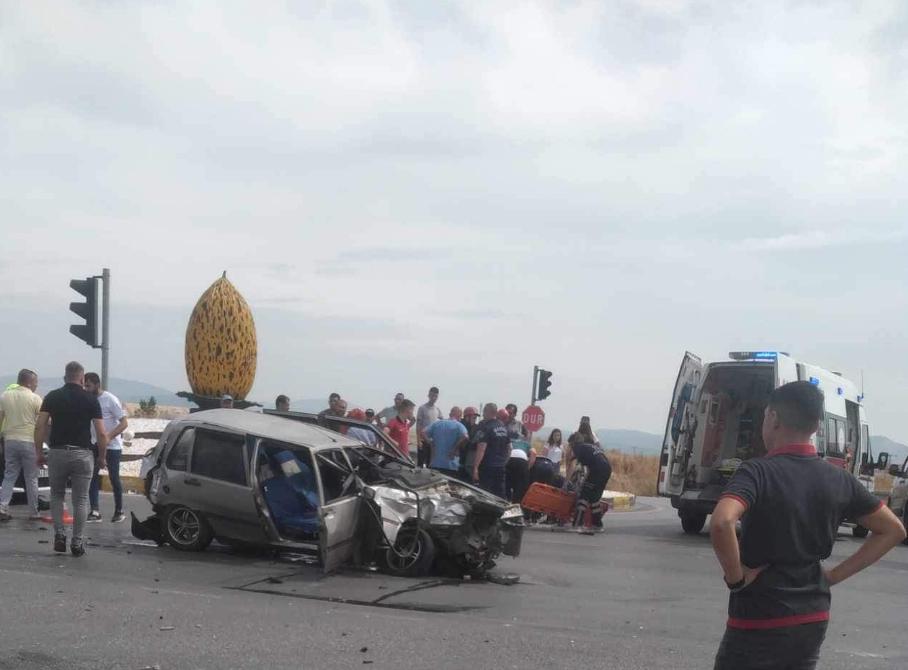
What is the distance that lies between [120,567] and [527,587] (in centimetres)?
356

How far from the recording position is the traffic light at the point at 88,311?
643 inches

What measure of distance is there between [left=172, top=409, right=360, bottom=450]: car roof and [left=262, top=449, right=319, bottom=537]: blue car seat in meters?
0.27

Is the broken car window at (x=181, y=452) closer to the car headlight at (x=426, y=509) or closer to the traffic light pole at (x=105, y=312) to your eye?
the car headlight at (x=426, y=509)

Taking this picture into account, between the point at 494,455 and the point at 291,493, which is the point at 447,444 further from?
the point at 291,493

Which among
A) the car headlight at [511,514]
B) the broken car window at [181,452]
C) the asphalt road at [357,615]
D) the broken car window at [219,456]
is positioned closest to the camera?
the asphalt road at [357,615]

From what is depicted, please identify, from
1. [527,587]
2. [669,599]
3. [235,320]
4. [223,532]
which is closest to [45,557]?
[223,532]

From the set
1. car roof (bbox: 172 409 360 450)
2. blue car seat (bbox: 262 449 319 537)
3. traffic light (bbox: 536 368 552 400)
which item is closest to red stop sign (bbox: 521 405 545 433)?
traffic light (bbox: 536 368 552 400)

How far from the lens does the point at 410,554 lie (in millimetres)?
10312

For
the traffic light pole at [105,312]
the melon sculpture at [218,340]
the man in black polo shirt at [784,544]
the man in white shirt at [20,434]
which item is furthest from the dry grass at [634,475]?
the man in black polo shirt at [784,544]

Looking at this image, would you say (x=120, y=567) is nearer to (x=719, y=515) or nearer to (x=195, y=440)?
(x=195, y=440)

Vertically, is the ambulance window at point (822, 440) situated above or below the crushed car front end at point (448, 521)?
above

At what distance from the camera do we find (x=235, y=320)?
83.4 feet

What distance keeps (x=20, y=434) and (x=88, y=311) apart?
3.86m

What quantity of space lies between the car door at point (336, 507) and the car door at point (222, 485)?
0.80 metres
